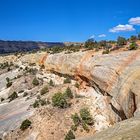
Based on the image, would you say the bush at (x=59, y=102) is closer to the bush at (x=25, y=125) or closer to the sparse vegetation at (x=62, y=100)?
the sparse vegetation at (x=62, y=100)

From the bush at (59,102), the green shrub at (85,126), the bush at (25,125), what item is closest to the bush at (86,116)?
the green shrub at (85,126)

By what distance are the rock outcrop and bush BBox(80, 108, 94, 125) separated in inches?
112

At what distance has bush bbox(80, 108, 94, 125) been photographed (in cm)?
3391

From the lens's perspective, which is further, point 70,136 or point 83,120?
point 83,120

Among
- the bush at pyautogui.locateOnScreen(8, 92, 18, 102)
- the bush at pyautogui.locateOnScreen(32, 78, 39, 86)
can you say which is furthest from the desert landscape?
the bush at pyautogui.locateOnScreen(32, 78, 39, 86)

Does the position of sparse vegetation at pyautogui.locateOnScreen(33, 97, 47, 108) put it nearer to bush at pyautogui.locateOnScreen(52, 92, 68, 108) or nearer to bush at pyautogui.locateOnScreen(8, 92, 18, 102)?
bush at pyautogui.locateOnScreen(52, 92, 68, 108)

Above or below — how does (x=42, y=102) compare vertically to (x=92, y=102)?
below

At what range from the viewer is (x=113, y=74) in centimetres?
3669

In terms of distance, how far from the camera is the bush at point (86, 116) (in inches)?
1335

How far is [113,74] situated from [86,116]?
20.9 feet

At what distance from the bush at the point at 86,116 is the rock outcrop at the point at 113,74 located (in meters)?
2.84

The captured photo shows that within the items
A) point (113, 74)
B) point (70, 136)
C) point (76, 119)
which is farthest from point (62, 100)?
point (70, 136)

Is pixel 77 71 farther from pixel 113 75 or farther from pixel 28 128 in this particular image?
pixel 28 128

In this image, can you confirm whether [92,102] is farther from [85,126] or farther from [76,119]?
[85,126]
